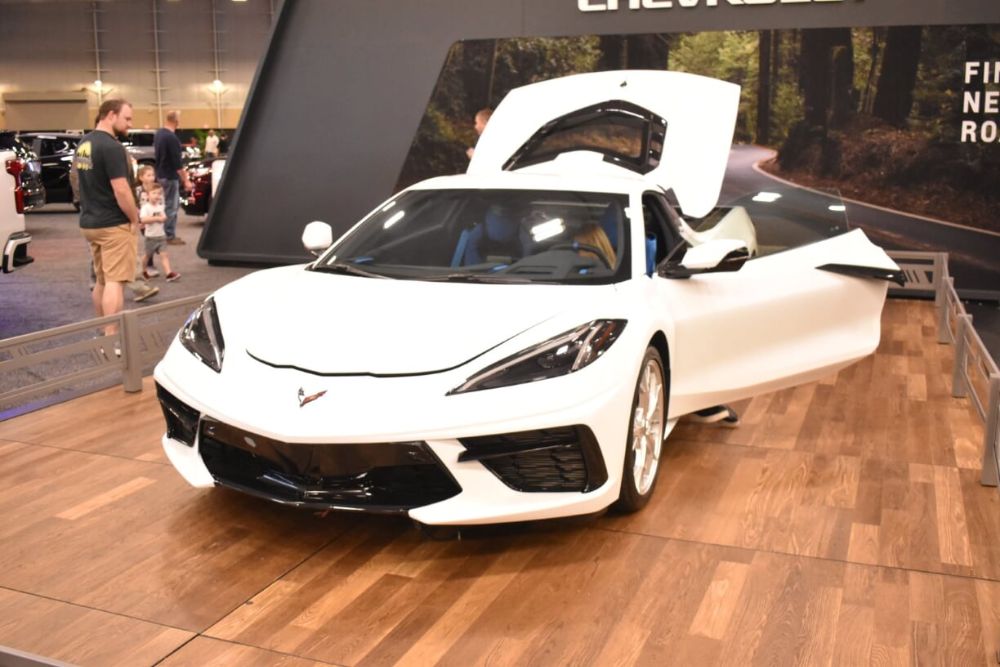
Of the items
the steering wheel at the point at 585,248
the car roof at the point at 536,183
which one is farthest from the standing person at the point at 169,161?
the steering wheel at the point at 585,248

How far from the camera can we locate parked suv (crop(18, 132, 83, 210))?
758 inches

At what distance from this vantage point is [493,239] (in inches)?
186

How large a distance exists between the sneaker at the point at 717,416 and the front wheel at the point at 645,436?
128 cm

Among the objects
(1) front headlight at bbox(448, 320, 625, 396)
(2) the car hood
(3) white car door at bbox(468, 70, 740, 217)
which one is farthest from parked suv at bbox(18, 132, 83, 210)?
(1) front headlight at bbox(448, 320, 625, 396)

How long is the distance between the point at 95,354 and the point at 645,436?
3512 millimetres

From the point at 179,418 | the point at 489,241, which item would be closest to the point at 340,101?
the point at 489,241

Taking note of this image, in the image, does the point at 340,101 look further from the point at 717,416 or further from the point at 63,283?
the point at 717,416

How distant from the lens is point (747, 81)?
34.5 ft

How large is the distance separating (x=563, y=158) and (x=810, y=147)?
518 cm

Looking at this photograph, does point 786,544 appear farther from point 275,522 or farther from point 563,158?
point 563,158

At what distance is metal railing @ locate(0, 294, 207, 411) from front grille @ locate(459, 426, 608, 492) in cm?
316

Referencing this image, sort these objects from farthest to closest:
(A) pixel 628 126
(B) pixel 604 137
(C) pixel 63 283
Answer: (C) pixel 63 283 → (B) pixel 604 137 → (A) pixel 628 126

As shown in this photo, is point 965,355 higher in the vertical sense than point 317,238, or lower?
lower

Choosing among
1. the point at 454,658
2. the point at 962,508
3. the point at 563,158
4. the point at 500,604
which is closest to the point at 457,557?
the point at 500,604
